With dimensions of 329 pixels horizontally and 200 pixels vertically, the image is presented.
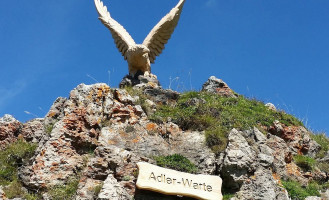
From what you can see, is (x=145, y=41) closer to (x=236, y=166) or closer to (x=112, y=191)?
→ (x=236, y=166)

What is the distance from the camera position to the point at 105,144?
12328 mm

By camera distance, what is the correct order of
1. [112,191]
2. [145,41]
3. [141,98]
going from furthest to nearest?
[145,41] → [141,98] → [112,191]

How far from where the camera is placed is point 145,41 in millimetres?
18844

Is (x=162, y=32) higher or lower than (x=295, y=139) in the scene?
higher

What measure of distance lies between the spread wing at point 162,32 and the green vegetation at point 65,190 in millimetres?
8565

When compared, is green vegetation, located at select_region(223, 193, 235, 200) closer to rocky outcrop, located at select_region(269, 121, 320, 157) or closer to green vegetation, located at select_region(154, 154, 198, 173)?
green vegetation, located at select_region(154, 154, 198, 173)

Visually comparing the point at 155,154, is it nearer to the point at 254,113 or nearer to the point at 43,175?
the point at 43,175

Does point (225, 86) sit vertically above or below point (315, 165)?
above

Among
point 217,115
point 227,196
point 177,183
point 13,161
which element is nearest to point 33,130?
point 13,161

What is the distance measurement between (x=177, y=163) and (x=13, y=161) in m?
4.28

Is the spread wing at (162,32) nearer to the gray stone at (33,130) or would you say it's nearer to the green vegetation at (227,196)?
the gray stone at (33,130)

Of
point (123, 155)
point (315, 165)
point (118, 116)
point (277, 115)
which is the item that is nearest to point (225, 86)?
point (277, 115)

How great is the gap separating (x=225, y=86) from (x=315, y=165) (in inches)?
198

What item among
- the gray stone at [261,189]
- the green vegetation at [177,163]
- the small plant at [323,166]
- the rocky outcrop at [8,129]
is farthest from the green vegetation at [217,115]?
the rocky outcrop at [8,129]
